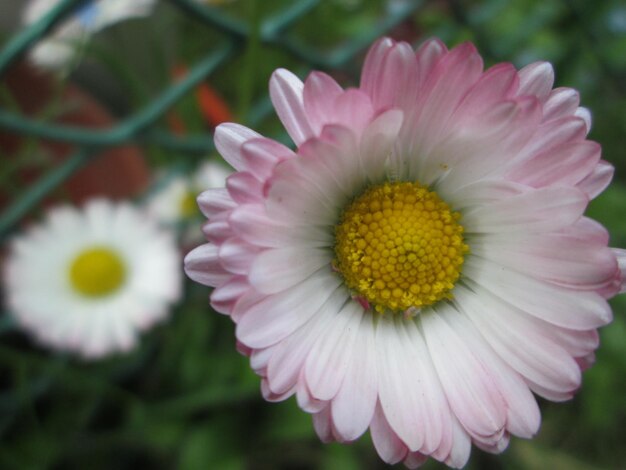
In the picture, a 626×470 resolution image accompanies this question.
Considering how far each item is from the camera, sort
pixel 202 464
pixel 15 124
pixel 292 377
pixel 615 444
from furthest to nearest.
Result: pixel 615 444 < pixel 202 464 < pixel 15 124 < pixel 292 377

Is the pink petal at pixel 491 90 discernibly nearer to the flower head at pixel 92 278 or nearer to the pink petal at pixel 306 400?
the pink petal at pixel 306 400

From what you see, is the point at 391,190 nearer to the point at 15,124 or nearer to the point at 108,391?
the point at 15,124

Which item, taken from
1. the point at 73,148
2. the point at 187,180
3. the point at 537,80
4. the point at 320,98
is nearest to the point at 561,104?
the point at 537,80

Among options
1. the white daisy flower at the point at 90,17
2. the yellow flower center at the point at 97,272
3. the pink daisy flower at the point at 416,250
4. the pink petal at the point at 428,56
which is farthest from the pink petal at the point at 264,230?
the yellow flower center at the point at 97,272

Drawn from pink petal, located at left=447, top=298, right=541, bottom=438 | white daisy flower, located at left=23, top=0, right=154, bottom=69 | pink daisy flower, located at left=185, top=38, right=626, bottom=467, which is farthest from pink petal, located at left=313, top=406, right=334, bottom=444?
white daisy flower, located at left=23, top=0, right=154, bottom=69

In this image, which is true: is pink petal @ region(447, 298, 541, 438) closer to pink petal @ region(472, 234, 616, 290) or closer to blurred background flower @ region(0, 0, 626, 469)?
pink petal @ region(472, 234, 616, 290)

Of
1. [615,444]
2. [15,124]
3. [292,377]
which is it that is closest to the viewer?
[292,377]

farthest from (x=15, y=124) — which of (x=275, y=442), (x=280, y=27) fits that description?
(x=275, y=442)
